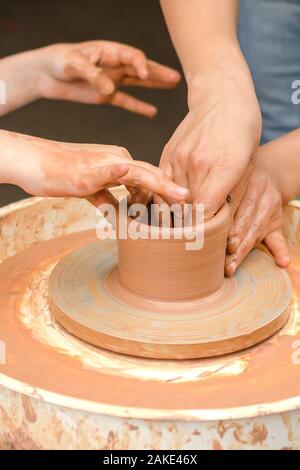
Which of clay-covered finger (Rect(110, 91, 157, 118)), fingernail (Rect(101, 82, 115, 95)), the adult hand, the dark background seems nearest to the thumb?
the adult hand

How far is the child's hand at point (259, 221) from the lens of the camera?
5.57 ft

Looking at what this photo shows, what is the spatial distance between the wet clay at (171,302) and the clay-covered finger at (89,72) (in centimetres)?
73

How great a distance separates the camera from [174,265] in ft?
4.82

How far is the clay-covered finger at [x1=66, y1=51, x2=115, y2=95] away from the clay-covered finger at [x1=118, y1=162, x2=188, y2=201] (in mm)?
809

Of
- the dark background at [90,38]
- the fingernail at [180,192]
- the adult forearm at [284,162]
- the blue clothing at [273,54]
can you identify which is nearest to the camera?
the fingernail at [180,192]

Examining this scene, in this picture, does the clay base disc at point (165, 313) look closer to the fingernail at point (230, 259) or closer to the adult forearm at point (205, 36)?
the fingernail at point (230, 259)

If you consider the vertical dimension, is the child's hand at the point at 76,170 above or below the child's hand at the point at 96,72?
above

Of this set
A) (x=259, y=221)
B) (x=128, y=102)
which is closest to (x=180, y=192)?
(x=259, y=221)

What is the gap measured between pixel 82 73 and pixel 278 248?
2.75 ft

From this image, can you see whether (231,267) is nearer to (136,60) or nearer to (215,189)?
(215,189)

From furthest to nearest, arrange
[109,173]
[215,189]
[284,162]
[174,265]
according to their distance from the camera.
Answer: [284,162] → [215,189] → [174,265] → [109,173]

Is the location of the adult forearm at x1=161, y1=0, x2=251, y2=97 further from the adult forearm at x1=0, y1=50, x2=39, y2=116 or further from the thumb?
the adult forearm at x1=0, y1=50, x2=39, y2=116

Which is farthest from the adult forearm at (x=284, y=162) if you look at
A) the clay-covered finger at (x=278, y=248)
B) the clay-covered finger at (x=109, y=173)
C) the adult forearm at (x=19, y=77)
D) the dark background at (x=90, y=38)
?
the dark background at (x=90, y=38)
